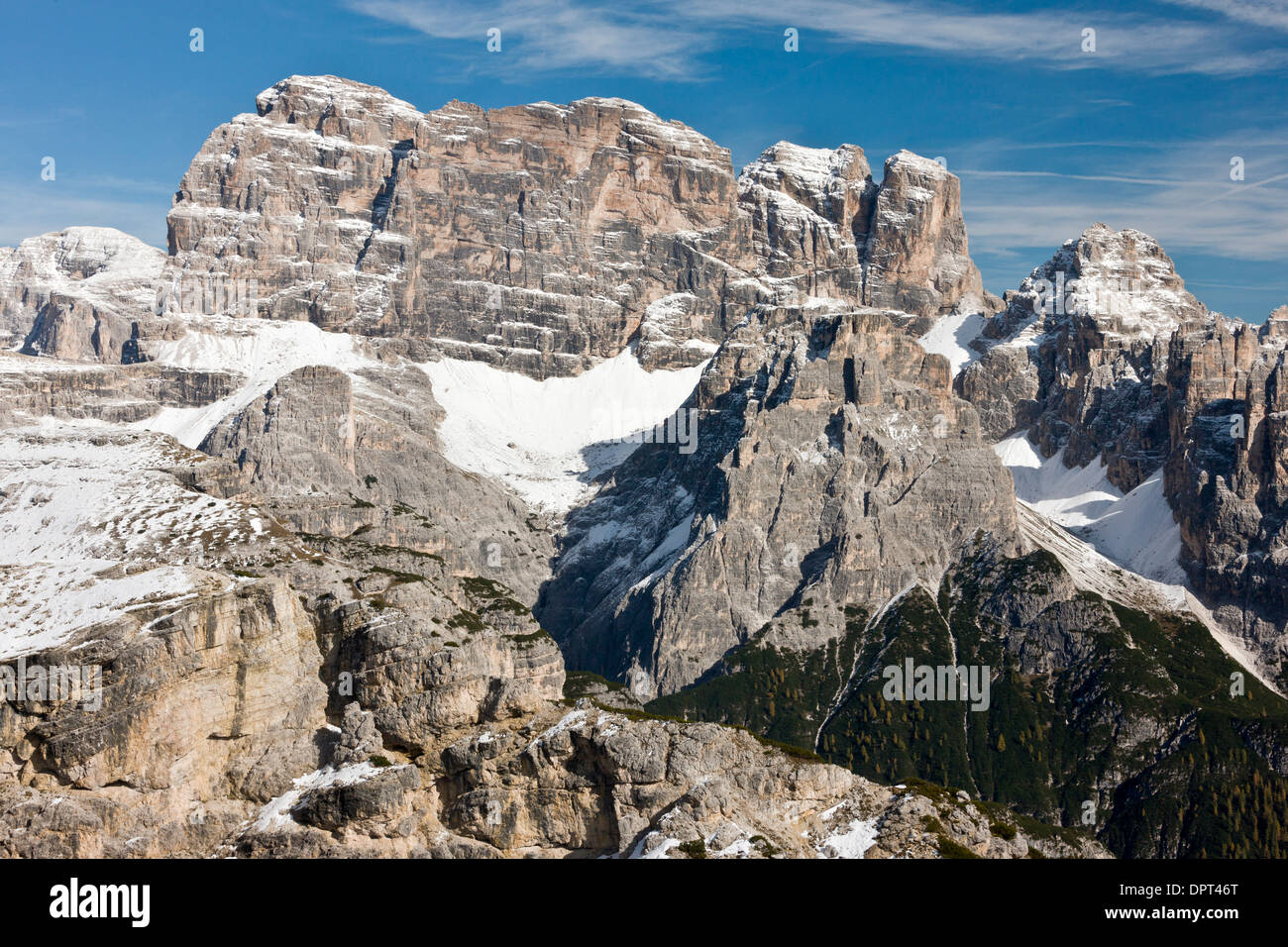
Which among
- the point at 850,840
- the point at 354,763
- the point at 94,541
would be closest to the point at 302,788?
the point at 354,763

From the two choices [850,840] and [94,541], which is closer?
[850,840]

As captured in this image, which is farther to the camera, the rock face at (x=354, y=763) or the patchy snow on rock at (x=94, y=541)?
the patchy snow on rock at (x=94, y=541)

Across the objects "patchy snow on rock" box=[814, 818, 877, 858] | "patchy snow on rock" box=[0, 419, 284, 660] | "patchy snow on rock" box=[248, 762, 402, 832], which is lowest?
"patchy snow on rock" box=[814, 818, 877, 858]

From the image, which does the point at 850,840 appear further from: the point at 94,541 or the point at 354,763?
the point at 94,541

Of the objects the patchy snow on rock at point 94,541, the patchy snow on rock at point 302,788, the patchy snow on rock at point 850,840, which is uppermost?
the patchy snow on rock at point 94,541

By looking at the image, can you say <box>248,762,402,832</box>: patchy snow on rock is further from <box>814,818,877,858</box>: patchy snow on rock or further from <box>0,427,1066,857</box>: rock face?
<box>814,818,877,858</box>: patchy snow on rock

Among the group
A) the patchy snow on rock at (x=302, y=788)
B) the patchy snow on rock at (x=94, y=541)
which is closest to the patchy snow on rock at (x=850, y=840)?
the patchy snow on rock at (x=302, y=788)

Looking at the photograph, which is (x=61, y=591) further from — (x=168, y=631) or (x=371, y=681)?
(x=371, y=681)

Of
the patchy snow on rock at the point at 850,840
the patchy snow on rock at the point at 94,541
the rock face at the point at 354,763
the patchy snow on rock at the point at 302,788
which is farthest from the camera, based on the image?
the patchy snow on rock at the point at 94,541

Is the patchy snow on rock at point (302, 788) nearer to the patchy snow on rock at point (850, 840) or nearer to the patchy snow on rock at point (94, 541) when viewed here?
the patchy snow on rock at point (94, 541)

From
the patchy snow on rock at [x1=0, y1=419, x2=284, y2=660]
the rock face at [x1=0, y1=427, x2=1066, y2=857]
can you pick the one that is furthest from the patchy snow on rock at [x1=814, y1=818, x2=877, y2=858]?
the patchy snow on rock at [x1=0, y1=419, x2=284, y2=660]

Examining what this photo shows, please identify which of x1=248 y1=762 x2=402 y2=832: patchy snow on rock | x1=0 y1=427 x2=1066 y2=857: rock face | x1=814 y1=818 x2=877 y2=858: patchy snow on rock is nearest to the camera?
x1=0 y1=427 x2=1066 y2=857: rock face
